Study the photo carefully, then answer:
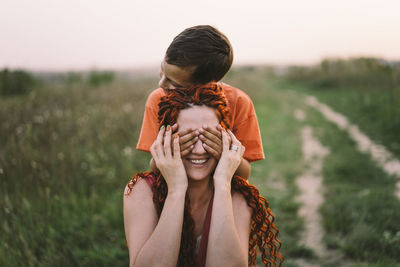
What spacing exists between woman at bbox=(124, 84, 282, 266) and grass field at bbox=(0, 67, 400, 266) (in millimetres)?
1479

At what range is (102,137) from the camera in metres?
4.62

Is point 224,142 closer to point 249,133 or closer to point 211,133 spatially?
point 211,133

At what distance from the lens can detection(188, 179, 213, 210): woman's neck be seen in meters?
1.66

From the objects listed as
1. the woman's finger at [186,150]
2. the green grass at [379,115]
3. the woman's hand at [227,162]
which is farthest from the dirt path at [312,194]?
the woman's finger at [186,150]

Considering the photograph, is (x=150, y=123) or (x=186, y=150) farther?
(x=150, y=123)

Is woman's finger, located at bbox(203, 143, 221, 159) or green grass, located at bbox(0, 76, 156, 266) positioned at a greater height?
woman's finger, located at bbox(203, 143, 221, 159)

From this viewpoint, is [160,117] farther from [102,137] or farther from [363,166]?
[363,166]

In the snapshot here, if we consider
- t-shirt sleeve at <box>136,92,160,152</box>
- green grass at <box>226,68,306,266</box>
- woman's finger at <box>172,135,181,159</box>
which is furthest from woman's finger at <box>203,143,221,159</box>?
green grass at <box>226,68,306,266</box>

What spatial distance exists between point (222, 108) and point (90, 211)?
2.50 m

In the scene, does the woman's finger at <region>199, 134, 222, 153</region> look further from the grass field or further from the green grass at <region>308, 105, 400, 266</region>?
the green grass at <region>308, 105, 400, 266</region>

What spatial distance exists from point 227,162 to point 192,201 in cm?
37

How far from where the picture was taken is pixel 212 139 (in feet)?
4.86

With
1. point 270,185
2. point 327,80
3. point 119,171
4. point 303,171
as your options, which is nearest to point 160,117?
point 119,171

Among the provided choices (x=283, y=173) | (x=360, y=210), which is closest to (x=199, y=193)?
(x=360, y=210)
